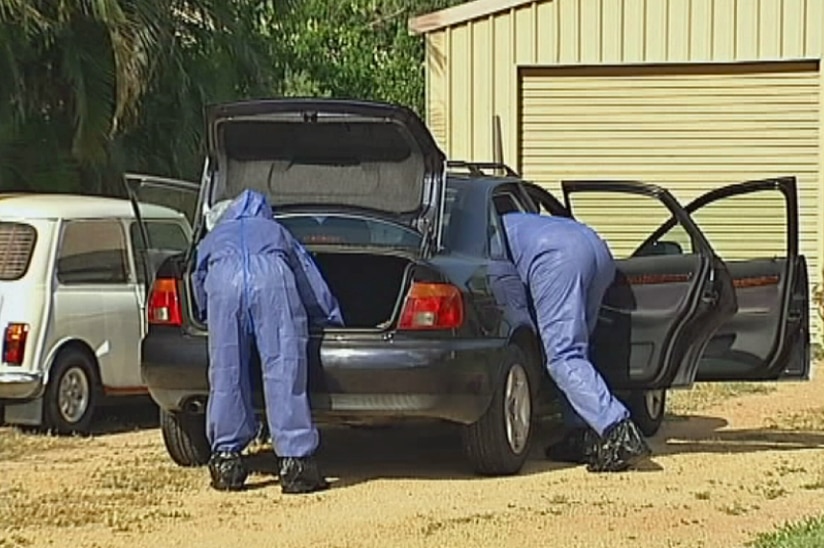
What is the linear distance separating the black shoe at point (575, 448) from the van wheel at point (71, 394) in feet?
10.7

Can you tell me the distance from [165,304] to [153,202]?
7.59ft

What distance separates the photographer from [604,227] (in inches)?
636

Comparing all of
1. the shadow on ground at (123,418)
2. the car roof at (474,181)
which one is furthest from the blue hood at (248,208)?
the shadow on ground at (123,418)

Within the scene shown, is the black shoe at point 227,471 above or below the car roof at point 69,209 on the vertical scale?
below

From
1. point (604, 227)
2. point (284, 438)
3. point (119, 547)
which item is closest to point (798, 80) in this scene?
point (604, 227)

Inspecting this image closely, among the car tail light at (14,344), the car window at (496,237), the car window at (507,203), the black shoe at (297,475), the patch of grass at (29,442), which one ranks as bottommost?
the patch of grass at (29,442)

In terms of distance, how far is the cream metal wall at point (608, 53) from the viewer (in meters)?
17.0

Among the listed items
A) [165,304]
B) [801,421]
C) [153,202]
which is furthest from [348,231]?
[801,421]

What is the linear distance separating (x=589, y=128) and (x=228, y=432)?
30.1 feet

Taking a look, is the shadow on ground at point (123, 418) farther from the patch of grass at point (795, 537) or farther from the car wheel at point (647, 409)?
the patch of grass at point (795, 537)

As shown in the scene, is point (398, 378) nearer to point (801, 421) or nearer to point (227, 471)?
point (227, 471)

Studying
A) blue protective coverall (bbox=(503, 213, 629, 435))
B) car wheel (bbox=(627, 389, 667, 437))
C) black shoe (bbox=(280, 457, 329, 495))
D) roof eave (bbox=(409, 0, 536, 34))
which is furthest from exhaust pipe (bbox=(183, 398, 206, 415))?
roof eave (bbox=(409, 0, 536, 34))

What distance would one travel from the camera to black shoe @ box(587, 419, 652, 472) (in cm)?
972

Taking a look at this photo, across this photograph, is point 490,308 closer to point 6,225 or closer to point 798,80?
point 6,225
